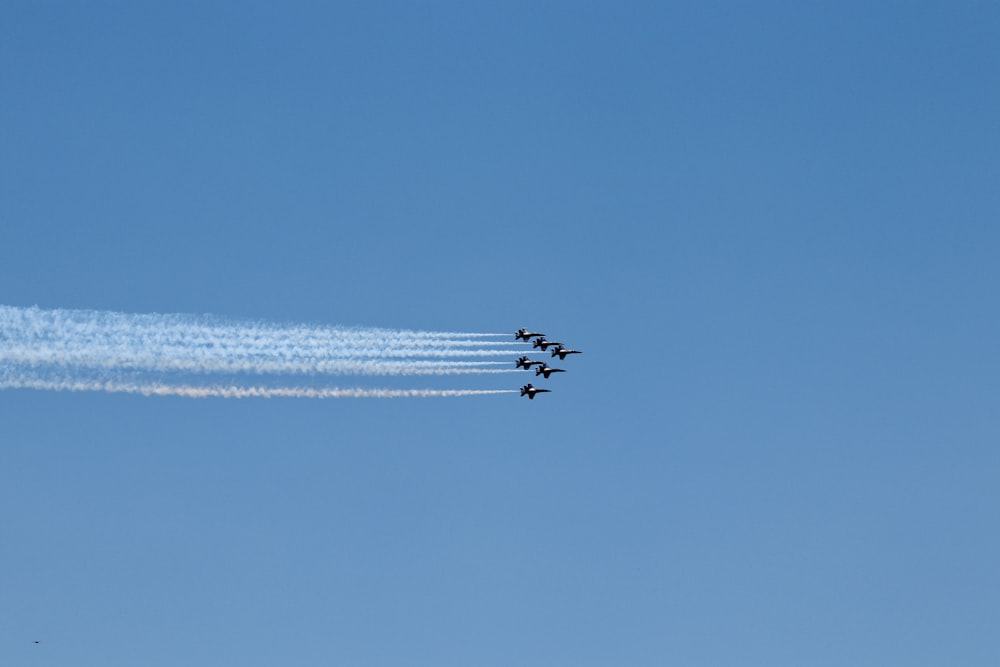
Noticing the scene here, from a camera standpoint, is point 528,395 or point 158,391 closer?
point 158,391

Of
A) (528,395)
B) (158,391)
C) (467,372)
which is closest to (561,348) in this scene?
(528,395)

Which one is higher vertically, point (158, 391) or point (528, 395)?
point (528, 395)

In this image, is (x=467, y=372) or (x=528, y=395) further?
(x=528, y=395)

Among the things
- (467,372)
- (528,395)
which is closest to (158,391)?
(467,372)

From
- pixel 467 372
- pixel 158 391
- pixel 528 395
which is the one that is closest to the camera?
pixel 158 391

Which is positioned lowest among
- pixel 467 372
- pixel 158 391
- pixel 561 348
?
pixel 158 391

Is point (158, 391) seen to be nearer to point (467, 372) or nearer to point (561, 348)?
point (467, 372)

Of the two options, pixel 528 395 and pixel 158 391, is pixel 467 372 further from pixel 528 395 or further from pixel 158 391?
pixel 158 391

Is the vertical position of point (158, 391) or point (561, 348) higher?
point (561, 348)

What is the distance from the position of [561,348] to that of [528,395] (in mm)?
6978

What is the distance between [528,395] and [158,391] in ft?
123

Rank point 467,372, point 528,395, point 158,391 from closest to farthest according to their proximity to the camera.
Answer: point 158,391 → point 467,372 → point 528,395

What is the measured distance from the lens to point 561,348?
9075 centimetres

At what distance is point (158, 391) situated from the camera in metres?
52.7
